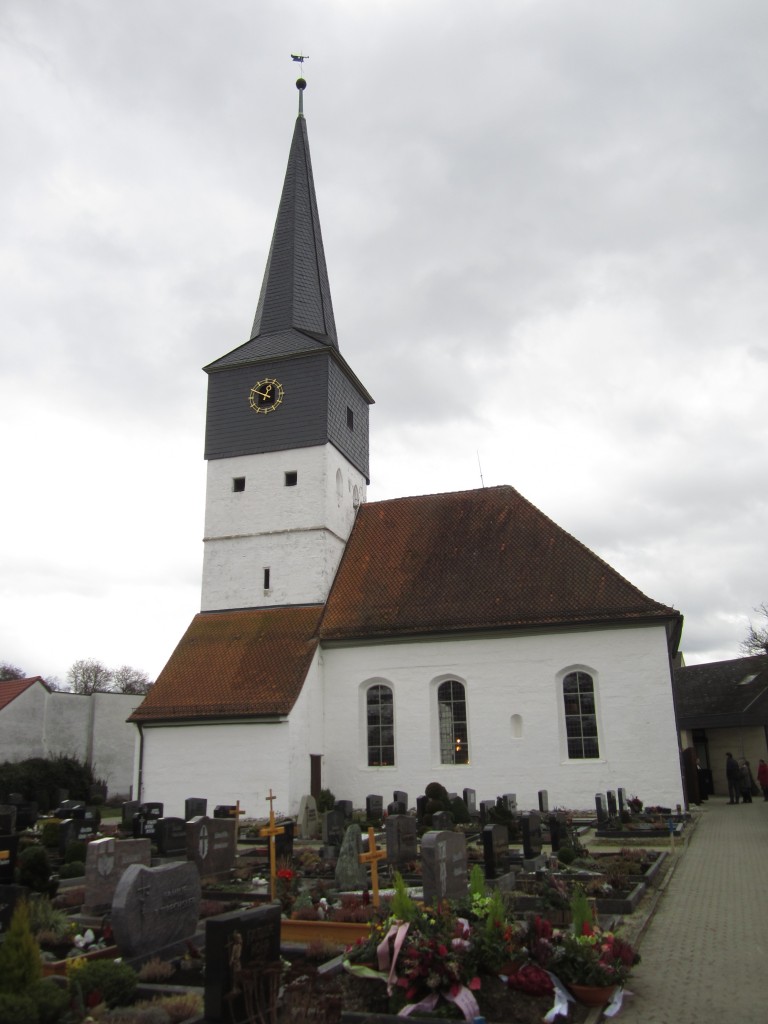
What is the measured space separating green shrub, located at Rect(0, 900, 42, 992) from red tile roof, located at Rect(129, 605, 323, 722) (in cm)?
1433

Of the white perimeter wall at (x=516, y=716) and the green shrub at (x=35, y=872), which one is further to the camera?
the white perimeter wall at (x=516, y=716)

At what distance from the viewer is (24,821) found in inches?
731

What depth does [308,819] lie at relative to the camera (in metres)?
19.0

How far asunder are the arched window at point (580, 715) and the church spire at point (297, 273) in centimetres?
1285

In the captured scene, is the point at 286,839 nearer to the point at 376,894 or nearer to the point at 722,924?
the point at 376,894

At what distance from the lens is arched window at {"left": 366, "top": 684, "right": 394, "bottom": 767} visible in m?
21.3

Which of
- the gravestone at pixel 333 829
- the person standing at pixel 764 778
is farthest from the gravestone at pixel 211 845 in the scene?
the person standing at pixel 764 778

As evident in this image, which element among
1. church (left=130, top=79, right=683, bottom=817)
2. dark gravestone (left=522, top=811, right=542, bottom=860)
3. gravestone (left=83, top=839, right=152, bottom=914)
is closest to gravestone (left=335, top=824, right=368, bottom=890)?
gravestone (left=83, top=839, right=152, bottom=914)

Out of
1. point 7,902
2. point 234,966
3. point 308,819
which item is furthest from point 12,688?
point 234,966

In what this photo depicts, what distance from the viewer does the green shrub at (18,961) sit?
215 inches

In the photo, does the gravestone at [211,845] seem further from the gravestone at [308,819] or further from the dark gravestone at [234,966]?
the gravestone at [308,819]

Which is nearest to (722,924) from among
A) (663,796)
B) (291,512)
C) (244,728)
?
(663,796)

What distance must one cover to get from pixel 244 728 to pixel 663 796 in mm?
10165

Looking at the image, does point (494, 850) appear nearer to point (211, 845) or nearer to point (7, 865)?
point (211, 845)
